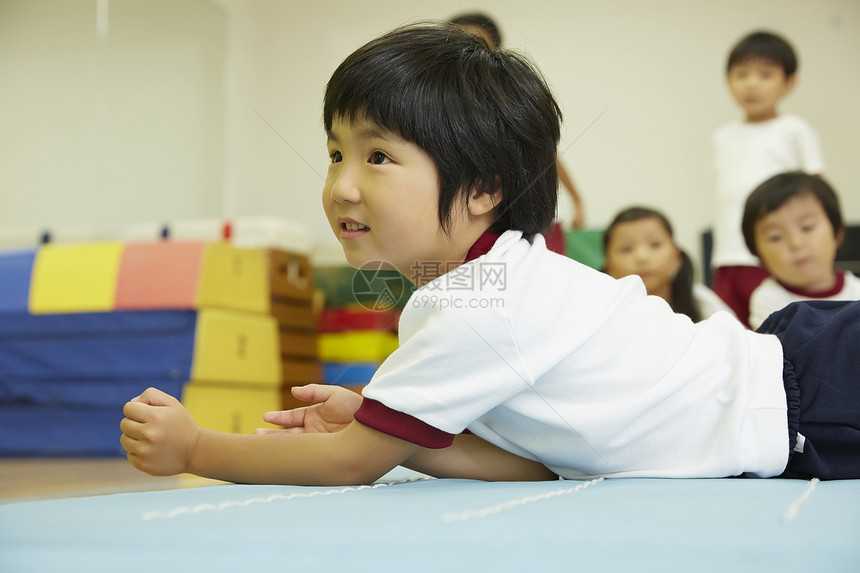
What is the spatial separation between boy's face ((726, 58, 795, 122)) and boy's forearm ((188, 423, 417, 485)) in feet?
5.47

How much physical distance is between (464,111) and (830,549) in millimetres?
386

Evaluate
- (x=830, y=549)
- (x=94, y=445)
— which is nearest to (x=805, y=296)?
(x=830, y=549)

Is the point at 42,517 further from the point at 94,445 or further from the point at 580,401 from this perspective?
the point at 94,445

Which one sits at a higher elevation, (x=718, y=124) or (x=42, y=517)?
(x=718, y=124)

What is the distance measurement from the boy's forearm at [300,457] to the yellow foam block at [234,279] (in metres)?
1.18

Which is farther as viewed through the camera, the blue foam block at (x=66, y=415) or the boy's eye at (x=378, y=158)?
the blue foam block at (x=66, y=415)

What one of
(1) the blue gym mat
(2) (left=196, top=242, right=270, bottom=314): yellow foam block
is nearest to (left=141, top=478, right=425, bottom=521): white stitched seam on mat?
(1) the blue gym mat

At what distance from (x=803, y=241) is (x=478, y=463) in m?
0.94

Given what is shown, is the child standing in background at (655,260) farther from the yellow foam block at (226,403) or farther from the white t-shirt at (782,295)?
the yellow foam block at (226,403)

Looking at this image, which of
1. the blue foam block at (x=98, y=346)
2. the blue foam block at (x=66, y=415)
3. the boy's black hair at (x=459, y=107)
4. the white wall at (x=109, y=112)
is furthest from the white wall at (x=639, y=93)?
the boy's black hair at (x=459, y=107)

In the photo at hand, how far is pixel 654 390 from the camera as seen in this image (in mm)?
602

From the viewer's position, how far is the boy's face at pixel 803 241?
137 cm

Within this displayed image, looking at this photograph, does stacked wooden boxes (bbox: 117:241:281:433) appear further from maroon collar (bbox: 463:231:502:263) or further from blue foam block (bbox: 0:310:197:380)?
maroon collar (bbox: 463:231:502:263)

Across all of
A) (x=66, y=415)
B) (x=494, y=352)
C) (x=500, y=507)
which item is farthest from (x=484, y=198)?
(x=66, y=415)
